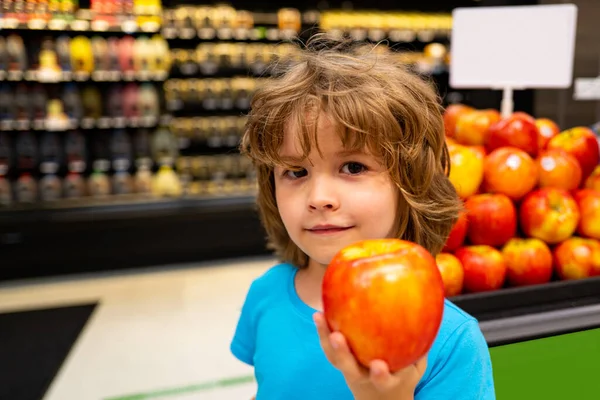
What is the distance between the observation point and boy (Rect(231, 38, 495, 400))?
84 centimetres

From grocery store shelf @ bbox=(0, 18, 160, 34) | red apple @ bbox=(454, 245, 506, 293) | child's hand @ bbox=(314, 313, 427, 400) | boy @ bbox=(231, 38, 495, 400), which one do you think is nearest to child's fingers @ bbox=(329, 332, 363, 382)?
child's hand @ bbox=(314, 313, 427, 400)

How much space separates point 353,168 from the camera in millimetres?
875

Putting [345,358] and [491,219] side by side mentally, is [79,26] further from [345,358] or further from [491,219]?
[345,358]

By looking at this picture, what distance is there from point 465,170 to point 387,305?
2.91ft

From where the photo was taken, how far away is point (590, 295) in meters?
1.37

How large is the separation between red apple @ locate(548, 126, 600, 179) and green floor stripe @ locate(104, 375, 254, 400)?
192 cm

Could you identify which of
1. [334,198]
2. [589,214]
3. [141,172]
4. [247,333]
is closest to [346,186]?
[334,198]

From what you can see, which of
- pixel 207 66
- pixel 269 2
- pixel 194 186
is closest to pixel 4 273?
pixel 194 186

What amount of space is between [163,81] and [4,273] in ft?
6.92

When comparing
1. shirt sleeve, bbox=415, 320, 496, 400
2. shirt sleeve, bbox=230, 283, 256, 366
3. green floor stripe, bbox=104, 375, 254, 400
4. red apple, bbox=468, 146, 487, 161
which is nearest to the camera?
shirt sleeve, bbox=415, 320, 496, 400

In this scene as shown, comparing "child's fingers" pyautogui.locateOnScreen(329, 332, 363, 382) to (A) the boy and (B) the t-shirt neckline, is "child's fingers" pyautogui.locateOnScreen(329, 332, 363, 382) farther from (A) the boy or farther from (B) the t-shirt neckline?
(B) the t-shirt neckline

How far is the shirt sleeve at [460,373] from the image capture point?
31.7 inches

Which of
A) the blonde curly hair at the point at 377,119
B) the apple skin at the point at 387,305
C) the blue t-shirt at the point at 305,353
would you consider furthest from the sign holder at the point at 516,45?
the apple skin at the point at 387,305

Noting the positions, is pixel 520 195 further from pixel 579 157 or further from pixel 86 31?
pixel 86 31
